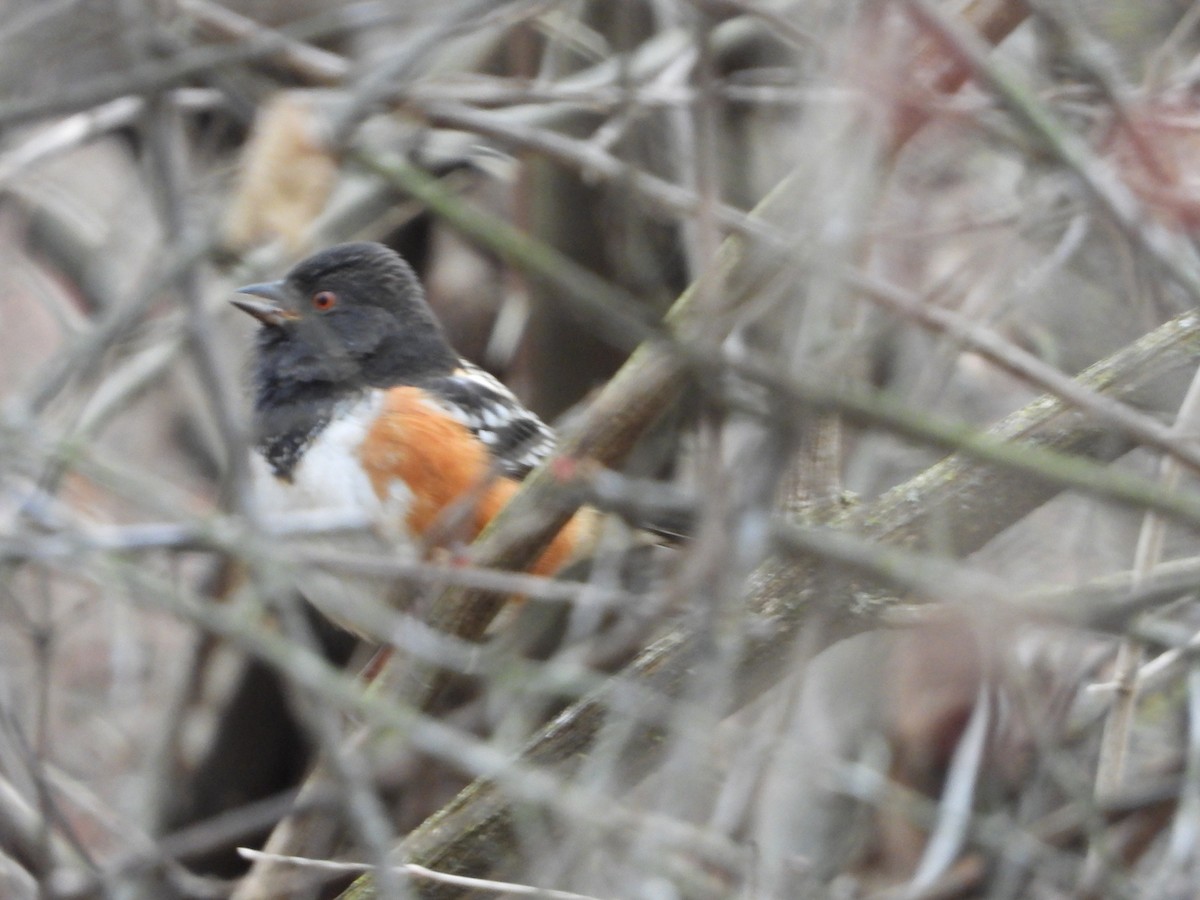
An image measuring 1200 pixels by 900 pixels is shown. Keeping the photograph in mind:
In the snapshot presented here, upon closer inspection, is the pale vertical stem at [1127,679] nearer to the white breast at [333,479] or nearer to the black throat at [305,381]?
the white breast at [333,479]

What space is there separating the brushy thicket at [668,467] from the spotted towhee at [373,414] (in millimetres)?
132

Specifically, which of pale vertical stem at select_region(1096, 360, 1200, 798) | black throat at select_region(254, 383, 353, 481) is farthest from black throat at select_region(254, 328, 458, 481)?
pale vertical stem at select_region(1096, 360, 1200, 798)

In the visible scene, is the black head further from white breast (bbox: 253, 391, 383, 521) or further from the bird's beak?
white breast (bbox: 253, 391, 383, 521)

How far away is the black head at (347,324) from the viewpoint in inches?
114

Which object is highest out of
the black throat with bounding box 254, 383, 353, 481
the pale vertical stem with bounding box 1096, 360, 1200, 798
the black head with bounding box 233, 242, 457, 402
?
the black head with bounding box 233, 242, 457, 402

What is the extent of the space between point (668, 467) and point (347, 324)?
85 centimetres

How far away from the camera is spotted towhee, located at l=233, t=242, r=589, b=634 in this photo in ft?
8.95

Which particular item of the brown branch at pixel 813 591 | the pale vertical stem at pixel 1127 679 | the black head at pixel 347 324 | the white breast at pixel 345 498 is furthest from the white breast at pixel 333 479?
the pale vertical stem at pixel 1127 679

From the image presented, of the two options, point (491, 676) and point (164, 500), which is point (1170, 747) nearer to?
point (491, 676)

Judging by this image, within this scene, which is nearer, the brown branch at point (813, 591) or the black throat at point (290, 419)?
the brown branch at point (813, 591)

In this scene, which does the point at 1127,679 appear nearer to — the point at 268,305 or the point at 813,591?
the point at 813,591

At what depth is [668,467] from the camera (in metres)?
3.40

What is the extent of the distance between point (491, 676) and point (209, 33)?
5.98 feet

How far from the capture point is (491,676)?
1.72 metres
